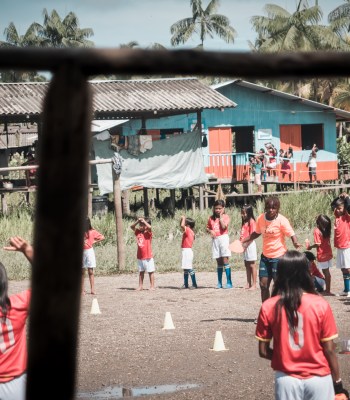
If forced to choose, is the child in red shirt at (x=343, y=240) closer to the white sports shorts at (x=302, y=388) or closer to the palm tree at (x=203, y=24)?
the white sports shorts at (x=302, y=388)

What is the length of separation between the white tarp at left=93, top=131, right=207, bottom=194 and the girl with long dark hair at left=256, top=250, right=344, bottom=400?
20.6m

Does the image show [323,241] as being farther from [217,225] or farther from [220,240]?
[217,225]

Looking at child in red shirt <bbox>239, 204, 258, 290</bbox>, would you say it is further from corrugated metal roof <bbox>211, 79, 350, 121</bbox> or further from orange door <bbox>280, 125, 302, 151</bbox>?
orange door <bbox>280, 125, 302, 151</bbox>

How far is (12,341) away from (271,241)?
619 centimetres

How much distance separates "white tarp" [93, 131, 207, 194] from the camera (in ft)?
85.3

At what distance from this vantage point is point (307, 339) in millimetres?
4797

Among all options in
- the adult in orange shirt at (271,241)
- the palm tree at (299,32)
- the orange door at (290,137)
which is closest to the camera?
the adult in orange shirt at (271,241)

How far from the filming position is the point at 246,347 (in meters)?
10.0

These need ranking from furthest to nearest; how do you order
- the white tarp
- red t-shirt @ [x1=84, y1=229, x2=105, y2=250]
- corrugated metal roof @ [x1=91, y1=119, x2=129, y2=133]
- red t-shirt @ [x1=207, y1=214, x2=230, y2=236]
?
corrugated metal roof @ [x1=91, y1=119, x2=129, y2=133] < the white tarp < red t-shirt @ [x1=207, y1=214, x2=230, y2=236] < red t-shirt @ [x1=84, y1=229, x2=105, y2=250]

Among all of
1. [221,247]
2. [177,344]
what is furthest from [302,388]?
[221,247]

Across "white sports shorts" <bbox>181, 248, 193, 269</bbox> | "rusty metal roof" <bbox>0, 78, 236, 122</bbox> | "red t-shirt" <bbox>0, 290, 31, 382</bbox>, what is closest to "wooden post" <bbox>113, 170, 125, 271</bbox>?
"white sports shorts" <bbox>181, 248, 193, 269</bbox>

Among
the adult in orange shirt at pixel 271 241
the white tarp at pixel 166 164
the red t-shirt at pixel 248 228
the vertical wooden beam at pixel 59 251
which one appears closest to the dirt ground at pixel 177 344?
the adult in orange shirt at pixel 271 241

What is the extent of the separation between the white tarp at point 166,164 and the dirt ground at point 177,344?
33.0 ft

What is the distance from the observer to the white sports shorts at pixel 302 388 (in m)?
4.82
